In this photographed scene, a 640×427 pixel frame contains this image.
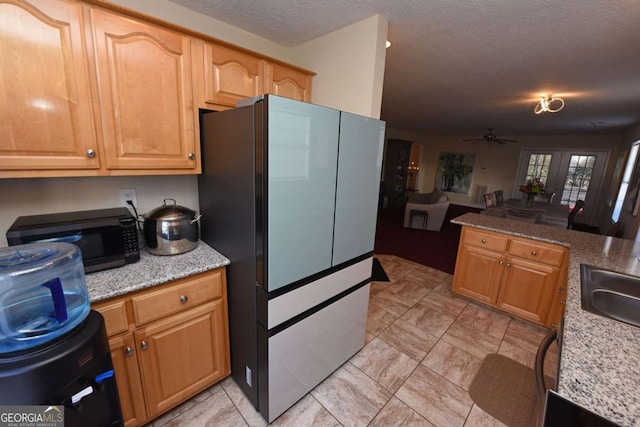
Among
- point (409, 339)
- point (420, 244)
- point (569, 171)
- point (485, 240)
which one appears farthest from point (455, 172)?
point (409, 339)

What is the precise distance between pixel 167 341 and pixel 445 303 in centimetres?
257

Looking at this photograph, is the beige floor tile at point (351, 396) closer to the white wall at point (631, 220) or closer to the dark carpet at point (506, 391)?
the dark carpet at point (506, 391)

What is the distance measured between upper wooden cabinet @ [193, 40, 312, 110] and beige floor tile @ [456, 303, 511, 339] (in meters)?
2.59

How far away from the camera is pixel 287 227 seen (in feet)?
4.19

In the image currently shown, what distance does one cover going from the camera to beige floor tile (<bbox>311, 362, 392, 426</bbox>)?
1546mm

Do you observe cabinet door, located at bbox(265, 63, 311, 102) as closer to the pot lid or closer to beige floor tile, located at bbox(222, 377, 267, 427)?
the pot lid

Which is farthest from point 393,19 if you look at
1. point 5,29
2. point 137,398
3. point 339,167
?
point 137,398

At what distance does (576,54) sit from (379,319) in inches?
106

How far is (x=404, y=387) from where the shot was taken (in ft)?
5.75

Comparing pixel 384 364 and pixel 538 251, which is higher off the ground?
pixel 538 251

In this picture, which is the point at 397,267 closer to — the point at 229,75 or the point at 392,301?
the point at 392,301

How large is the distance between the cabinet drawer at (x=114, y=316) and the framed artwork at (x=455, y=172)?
9.76m

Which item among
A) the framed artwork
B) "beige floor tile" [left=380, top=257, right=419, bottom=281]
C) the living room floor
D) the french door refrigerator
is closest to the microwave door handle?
the french door refrigerator

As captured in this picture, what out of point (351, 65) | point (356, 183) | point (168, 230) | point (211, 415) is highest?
→ point (351, 65)
